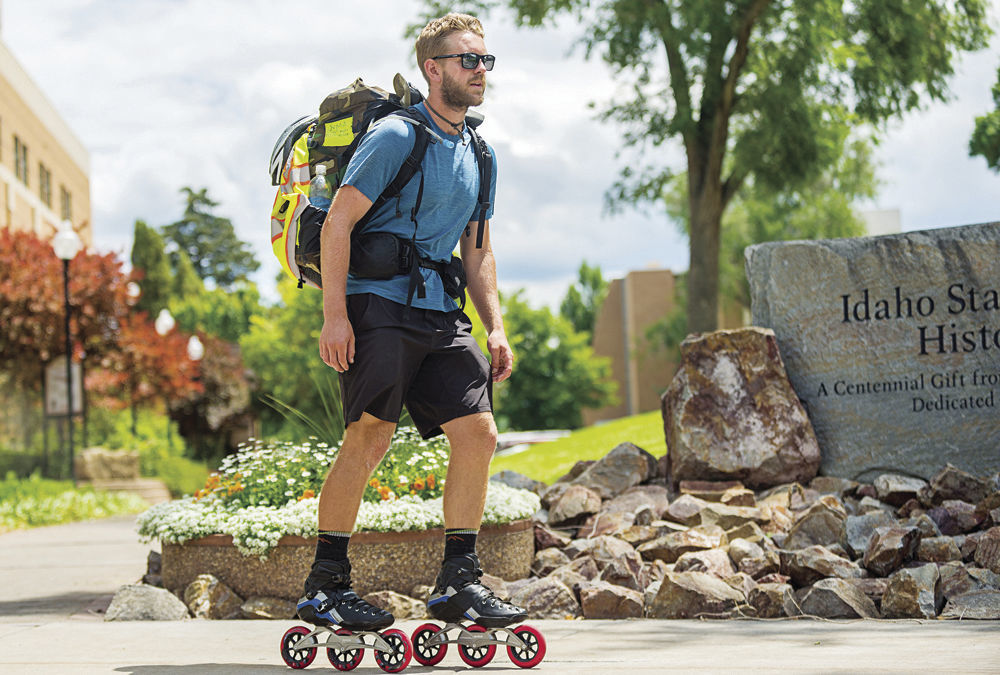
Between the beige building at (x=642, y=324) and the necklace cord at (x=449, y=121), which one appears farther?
the beige building at (x=642, y=324)

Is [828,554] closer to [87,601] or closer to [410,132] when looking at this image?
[410,132]

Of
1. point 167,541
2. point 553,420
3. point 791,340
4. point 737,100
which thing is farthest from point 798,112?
point 553,420

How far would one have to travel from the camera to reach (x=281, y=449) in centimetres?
696

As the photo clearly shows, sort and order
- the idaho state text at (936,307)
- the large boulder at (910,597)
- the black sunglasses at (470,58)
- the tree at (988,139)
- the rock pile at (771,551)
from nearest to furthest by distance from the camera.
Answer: the black sunglasses at (470,58) → the large boulder at (910,597) → the rock pile at (771,551) → the idaho state text at (936,307) → the tree at (988,139)

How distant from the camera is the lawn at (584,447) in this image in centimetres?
1239

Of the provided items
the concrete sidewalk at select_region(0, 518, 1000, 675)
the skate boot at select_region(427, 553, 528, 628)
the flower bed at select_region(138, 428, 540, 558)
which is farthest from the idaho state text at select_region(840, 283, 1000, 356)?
the skate boot at select_region(427, 553, 528, 628)

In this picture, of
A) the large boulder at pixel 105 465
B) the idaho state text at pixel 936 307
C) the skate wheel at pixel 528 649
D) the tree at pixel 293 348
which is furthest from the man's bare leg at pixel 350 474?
the tree at pixel 293 348

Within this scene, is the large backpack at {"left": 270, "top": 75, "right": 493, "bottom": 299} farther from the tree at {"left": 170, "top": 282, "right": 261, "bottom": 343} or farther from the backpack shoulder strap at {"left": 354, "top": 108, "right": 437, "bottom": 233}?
the tree at {"left": 170, "top": 282, "right": 261, "bottom": 343}

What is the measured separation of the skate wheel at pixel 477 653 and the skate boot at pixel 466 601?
0.03 m

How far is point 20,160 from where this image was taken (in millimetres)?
32906

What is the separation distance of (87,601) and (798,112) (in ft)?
44.9

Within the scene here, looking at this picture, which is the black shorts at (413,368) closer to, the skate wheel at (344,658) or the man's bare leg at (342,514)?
the man's bare leg at (342,514)

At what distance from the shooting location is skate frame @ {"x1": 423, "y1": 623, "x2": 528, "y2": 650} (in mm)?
3502

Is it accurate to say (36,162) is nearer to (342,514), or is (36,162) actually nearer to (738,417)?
(738,417)
